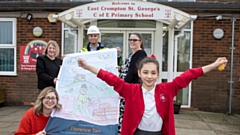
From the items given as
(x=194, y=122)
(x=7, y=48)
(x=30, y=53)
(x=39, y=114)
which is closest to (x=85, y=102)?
(x=39, y=114)

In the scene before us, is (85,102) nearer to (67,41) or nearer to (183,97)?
(67,41)

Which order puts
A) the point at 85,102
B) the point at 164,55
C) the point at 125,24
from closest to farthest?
the point at 85,102 → the point at 125,24 → the point at 164,55

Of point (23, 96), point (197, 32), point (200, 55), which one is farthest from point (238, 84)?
point (23, 96)

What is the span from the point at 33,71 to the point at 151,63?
554 centimetres

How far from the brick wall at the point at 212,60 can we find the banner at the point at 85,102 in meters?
4.31

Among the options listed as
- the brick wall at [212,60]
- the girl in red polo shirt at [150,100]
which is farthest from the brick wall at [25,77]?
the girl in red polo shirt at [150,100]

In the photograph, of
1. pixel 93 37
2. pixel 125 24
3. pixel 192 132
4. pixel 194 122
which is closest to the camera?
pixel 93 37

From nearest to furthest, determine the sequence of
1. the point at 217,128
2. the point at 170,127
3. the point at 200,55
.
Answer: the point at 170,127
the point at 217,128
the point at 200,55

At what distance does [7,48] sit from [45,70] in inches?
163

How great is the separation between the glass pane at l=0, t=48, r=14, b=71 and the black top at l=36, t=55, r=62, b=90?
3988 mm

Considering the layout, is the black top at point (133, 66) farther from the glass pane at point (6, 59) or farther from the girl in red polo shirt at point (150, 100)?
the glass pane at point (6, 59)

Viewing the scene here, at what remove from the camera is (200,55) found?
22.2 ft

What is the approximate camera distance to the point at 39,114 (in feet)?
8.50

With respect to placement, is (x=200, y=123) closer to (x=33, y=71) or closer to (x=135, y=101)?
(x=135, y=101)
